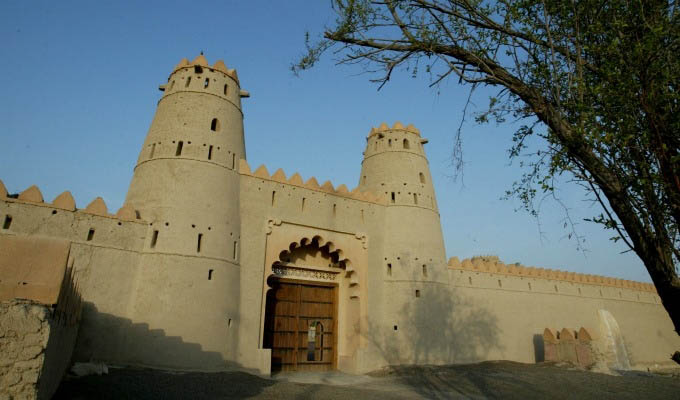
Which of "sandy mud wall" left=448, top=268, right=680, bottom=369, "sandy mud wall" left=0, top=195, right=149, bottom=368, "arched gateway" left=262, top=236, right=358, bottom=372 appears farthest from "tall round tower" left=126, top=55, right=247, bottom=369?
"sandy mud wall" left=448, top=268, right=680, bottom=369

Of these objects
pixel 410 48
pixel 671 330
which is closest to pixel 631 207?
pixel 410 48

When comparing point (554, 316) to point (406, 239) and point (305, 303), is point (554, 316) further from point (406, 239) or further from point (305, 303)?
point (305, 303)

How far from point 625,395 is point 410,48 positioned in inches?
492

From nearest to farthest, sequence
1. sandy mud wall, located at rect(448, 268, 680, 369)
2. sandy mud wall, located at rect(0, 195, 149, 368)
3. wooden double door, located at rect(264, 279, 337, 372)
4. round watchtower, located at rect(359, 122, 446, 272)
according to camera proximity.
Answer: sandy mud wall, located at rect(0, 195, 149, 368), wooden double door, located at rect(264, 279, 337, 372), round watchtower, located at rect(359, 122, 446, 272), sandy mud wall, located at rect(448, 268, 680, 369)

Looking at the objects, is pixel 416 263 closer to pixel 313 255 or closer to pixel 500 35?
pixel 313 255

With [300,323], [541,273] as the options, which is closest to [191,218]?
[300,323]

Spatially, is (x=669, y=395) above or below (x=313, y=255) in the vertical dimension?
below

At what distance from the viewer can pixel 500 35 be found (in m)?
6.11

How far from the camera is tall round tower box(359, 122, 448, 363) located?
17625mm

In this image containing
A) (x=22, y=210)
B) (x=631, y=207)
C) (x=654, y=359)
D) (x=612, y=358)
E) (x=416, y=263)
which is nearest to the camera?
(x=631, y=207)

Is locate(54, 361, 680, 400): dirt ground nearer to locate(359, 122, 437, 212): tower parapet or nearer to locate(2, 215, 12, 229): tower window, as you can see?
locate(2, 215, 12, 229): tower window

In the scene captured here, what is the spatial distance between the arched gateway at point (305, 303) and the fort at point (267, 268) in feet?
0.16

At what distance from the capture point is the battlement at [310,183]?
51.7 ft

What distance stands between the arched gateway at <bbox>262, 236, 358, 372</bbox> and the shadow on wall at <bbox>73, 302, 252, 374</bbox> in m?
3.79
